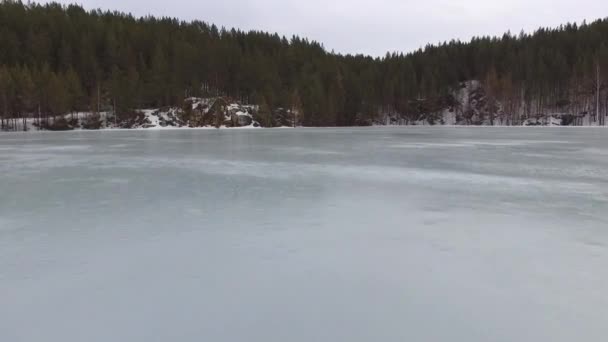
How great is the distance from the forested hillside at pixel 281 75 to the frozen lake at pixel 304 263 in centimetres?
6070

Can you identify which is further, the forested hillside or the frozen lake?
the forested hillside

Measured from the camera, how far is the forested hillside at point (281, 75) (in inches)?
2499

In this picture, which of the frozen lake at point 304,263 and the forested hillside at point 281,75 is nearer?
the frozen lake at point 304,263

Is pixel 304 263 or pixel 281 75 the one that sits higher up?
pixel 281 75

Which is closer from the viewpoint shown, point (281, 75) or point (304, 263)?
point (304, 263)

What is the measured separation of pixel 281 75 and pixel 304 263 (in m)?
94.7

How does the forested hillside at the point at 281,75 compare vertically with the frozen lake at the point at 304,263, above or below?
above

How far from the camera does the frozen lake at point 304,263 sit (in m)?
2.88

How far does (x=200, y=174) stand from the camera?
10938mm

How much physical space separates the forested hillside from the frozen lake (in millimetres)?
60703

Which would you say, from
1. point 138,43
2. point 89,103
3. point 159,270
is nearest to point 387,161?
point 159,270

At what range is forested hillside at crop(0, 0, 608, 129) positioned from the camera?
63469 millimetres

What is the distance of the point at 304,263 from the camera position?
4.14m

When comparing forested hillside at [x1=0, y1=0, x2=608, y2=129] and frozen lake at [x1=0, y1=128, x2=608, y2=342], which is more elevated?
forested hillside at [x1=0, y1=0, x2=608, y2=129]
